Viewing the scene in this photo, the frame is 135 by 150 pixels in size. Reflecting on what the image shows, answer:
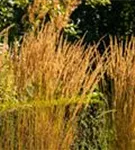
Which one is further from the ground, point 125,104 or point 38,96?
point 38,96

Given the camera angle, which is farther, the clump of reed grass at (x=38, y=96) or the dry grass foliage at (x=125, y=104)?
the dry grass foliage at (x=125, y=104)

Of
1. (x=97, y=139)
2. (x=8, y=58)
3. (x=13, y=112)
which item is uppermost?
(x=8, y=58)

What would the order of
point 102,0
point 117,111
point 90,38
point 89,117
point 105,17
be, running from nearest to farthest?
point 117,111 → point 89,117 → point 102,0 → point 90,38 → point 105,17

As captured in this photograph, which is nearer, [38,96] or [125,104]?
[38,96]

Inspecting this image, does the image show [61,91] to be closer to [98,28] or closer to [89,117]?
[89,117]

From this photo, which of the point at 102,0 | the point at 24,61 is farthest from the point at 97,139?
the point at 102,0

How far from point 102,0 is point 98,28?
3.24 metres

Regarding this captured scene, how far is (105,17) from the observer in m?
10.7

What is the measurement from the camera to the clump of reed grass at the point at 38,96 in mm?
4398

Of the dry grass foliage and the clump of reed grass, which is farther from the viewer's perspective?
the dry grass foliage

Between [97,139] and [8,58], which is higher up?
[8,58]

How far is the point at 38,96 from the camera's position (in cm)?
446

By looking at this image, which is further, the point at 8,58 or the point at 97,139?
the point at 97,139

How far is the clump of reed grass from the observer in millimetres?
4398
